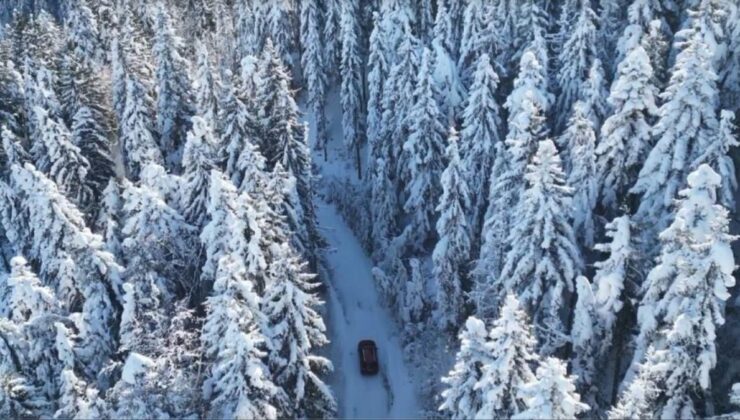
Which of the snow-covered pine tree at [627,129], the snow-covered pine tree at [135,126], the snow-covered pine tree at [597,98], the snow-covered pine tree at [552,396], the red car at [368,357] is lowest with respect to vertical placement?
the snow-covered pine tree at [552,396]

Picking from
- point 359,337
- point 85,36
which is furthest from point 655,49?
point 85,36

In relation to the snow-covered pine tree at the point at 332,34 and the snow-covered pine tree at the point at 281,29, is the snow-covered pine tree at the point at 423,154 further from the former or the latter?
the snow-covered pine tree at the point at 281,29

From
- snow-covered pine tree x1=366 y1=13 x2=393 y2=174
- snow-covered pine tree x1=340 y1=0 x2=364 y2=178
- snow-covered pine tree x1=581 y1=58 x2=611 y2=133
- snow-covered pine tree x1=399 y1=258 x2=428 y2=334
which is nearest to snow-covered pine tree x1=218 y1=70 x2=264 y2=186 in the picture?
snow-covered pine tree x1=399 y1=258 x2=428 y2=334

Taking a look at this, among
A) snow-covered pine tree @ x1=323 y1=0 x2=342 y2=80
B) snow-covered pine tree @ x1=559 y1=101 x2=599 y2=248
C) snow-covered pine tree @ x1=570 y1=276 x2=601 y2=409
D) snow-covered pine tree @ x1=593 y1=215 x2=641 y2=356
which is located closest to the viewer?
snow-covered pine tree @ x1=593 y1=215 x2=641 y2=356

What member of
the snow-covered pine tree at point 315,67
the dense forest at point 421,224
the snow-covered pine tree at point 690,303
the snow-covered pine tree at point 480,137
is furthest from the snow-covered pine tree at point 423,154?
the snow-covered pine tree at point 690,303

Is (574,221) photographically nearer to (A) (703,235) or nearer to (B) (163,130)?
(A) (703,235)

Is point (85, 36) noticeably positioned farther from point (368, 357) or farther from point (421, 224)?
point (368, 357)

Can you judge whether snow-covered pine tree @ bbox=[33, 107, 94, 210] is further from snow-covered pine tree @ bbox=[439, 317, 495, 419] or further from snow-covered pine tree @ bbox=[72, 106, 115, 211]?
snow-covered pine tree @ bbox=[439, 317, 495, 419]

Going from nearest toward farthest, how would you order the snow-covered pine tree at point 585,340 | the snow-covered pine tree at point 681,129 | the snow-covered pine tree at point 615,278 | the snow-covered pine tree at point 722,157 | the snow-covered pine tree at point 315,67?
1. the snow-covered pine tree at point 615,278
2. the snow-covered pine tree at point 585,340
3. the snow-covered pine tree at point 722,157
4. the snow-covered pine tree at point 681,129
5. the snow-covered pine tree at point 315,67
